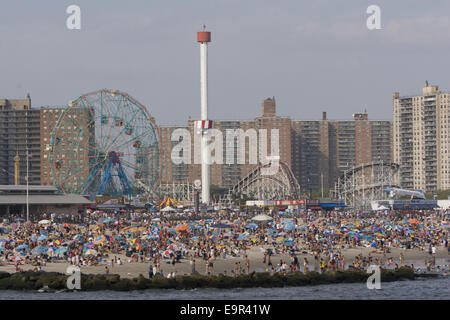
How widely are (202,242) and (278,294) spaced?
2275cm

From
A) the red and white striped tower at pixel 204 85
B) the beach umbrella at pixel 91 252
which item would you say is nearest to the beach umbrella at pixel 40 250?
the beach umbrella at pixel 91 252

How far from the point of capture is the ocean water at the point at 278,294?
49656 millimetres

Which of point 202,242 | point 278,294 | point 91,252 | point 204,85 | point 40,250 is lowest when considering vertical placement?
point 278,294

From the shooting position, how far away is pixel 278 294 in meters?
51.2

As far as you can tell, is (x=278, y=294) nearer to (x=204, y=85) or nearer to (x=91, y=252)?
(x=91, y=252)

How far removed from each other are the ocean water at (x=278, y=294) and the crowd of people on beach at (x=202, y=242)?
3.92 meters

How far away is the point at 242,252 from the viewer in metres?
69.0

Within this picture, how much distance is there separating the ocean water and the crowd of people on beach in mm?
3916

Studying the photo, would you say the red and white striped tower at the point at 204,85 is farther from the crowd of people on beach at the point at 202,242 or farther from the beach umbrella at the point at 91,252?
the beach umbrella at the point at 91,252

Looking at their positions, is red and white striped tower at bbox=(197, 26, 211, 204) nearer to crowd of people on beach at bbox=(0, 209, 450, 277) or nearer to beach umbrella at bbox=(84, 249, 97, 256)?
crowd of people on beach at bbox=(0, 209, 450, 277)

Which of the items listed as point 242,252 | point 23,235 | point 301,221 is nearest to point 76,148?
point 301,221

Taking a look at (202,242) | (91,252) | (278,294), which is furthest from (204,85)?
(278,294)

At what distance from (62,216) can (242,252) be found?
30.7 metres
